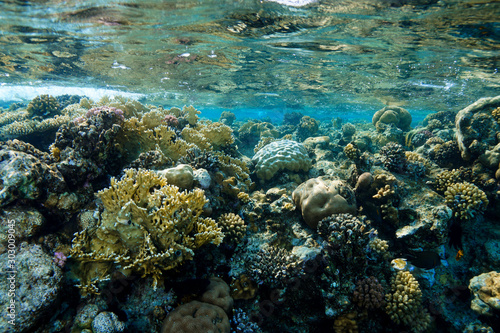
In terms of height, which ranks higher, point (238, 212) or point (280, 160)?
point (280, 160)

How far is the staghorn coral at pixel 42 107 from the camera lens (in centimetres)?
1028

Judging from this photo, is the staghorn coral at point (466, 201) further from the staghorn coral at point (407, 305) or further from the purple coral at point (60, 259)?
the purple coral at point (60, 259)

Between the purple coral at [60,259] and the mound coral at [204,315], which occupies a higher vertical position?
the purple coral at [60,259]

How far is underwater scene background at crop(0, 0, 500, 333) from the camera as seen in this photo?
11.4 ft

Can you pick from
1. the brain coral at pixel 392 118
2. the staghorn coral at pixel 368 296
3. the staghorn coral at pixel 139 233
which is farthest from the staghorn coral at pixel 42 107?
the brain coral at pixel 392 118

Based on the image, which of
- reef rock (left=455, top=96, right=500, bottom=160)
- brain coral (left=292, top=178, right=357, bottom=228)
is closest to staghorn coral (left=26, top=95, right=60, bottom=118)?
brain coral (left=292, top=178, right=357, bottom=228)

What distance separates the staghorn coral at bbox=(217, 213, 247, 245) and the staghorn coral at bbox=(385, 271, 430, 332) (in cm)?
331

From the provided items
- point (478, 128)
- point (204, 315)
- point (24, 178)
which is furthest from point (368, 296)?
point (478, 128)

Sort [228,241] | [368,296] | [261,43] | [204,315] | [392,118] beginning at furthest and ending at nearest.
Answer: [392,118] < [261,43] < [228,241] < [368,296] < [204,315]

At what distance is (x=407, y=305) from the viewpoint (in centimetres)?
425

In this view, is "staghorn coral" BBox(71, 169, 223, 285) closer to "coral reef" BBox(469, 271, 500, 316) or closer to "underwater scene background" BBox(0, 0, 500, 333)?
"underwater scene background" BBox(0, 0, 500, 333)

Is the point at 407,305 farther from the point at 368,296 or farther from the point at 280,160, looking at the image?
the point at 280,160

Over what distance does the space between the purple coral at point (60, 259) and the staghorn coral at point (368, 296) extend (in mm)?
5379

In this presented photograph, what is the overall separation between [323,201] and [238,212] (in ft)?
7.05
